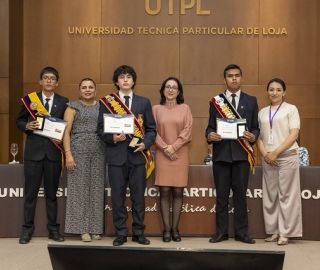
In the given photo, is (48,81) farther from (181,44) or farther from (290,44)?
(290,44)

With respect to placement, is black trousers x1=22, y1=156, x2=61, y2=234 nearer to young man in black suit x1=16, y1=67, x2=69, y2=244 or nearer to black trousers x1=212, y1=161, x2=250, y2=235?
young man in black suit x1=16, y1=67, x2=69, y2=244

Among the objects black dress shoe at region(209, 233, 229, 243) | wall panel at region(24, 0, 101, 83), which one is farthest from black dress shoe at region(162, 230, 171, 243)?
wall panel at region(24, 0, 101, 83)

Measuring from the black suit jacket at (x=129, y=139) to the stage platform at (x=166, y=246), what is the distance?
2.50 ft

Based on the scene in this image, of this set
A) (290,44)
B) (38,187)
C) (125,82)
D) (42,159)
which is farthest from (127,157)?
(290,44)

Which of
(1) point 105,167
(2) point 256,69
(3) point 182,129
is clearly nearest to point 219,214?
(3) point 182,129

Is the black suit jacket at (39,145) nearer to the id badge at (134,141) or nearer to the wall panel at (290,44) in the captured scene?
the id badge at (134,141)

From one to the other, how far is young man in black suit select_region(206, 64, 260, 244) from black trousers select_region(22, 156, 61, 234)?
4.84ft

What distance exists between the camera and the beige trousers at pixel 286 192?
14.8ft

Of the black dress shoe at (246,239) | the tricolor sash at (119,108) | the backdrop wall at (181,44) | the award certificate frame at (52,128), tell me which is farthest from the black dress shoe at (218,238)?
the backdrop wall at (181,44)

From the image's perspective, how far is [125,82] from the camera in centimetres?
442

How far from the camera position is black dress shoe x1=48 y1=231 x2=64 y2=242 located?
15.0 ft

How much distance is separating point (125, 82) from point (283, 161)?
161cm

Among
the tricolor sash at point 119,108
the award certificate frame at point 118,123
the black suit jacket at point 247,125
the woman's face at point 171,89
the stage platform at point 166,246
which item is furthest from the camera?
the woman's face at point 171,89

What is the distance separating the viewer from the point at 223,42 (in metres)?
6.76
